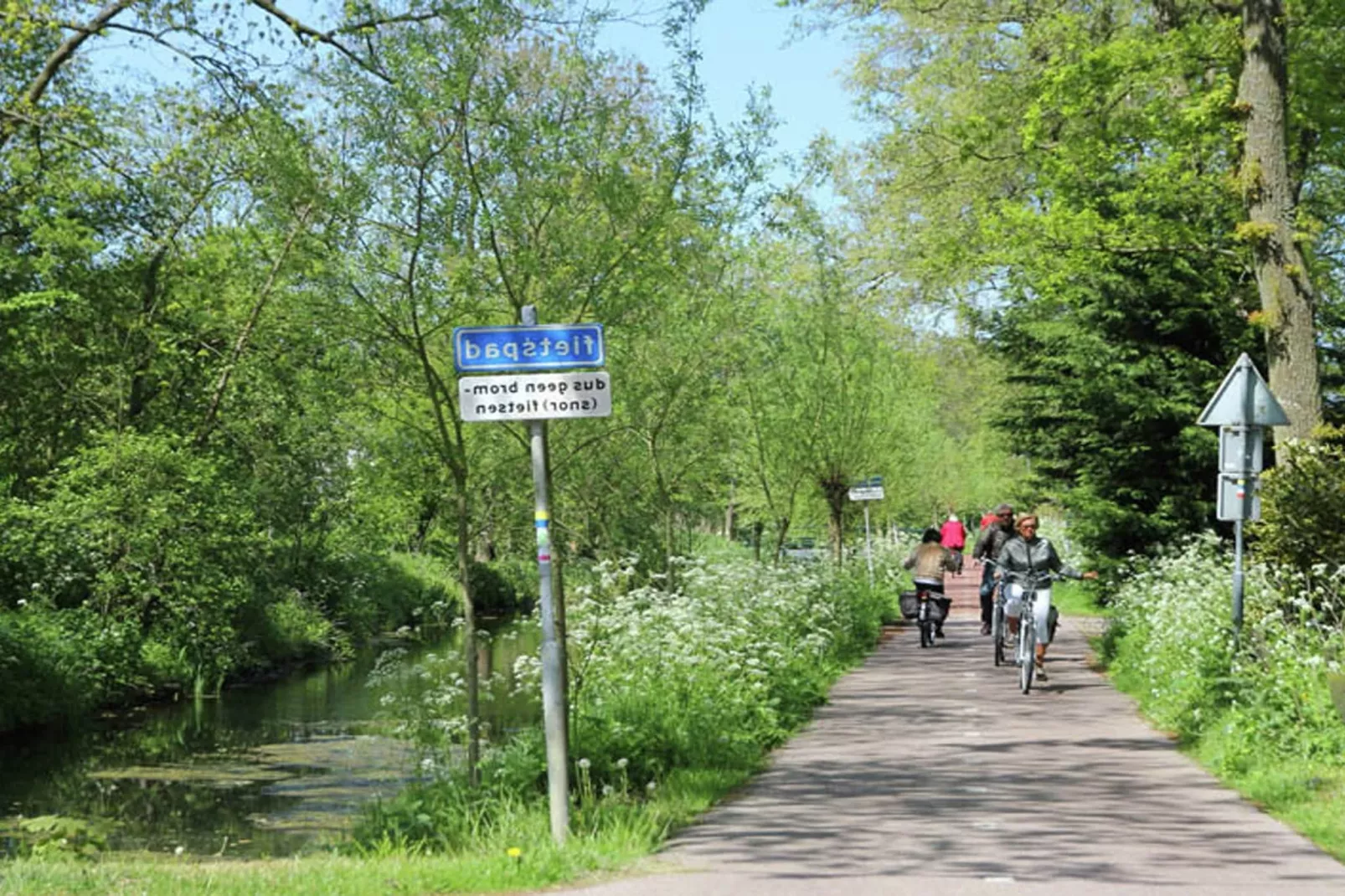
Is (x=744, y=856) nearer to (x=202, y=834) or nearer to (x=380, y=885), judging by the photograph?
(x=380, y=885)

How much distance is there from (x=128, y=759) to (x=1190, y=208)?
15605 mm

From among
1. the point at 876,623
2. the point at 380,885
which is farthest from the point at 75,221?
the point at 380,885

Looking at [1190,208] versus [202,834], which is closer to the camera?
[202,834]

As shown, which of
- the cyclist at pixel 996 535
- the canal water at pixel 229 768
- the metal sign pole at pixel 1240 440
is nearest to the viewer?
the metal sign pole at pixel 1240 440

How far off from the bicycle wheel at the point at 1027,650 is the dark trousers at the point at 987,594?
4.97 meters

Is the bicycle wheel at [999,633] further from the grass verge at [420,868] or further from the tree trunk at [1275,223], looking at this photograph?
the grass verge at [420,868]

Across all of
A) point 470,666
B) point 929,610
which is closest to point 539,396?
point 470,666

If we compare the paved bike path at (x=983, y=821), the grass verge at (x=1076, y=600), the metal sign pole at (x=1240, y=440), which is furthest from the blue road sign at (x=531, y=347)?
the grass verge at (x=1076, y=600)

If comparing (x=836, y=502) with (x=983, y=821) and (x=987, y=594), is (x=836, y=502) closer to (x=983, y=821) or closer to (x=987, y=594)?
(x=987, y=594)

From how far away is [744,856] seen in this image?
8.62m

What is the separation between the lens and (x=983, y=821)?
9688 millimetres

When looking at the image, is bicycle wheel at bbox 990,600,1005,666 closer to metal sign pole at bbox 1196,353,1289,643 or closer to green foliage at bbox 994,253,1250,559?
green foliage at bbox 994,253,1250,559

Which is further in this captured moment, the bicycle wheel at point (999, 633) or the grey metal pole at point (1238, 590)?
the bicycle wheel at point (999, 633)

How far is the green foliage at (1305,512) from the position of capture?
1497cm
